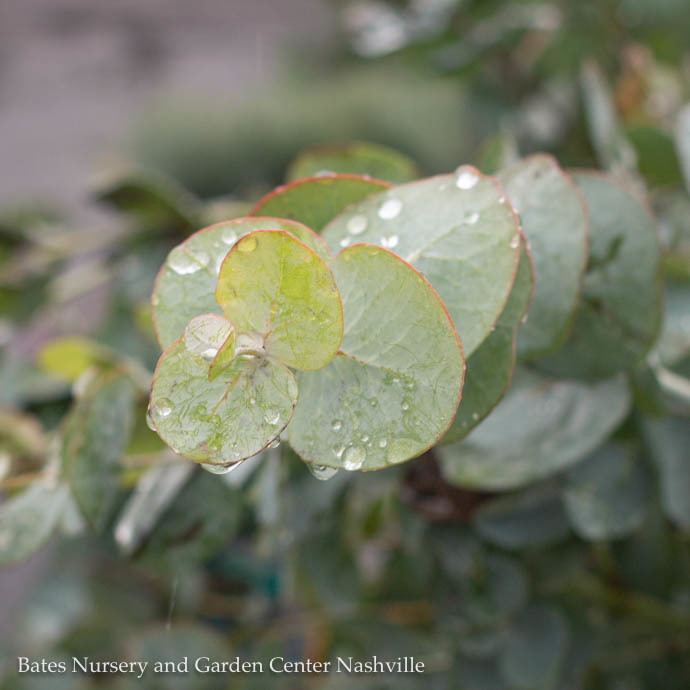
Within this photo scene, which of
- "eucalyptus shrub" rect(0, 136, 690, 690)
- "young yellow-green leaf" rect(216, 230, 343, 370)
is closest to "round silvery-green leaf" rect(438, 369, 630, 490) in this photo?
"eucalyptus shrub" rect(0, 136, 690, 690)

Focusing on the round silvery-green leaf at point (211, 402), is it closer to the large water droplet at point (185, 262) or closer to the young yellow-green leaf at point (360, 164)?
the large water droplet at point (185, 262)

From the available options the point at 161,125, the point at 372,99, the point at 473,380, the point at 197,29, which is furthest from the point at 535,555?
the point at 197,29

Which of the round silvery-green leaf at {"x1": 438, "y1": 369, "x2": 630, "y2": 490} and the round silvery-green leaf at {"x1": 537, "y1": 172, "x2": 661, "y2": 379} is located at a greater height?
the round silvery-green leaf at {"x1": 537, "y1": 172, "x2": 661, "y2": 379}

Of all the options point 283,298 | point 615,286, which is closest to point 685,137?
point 615,286

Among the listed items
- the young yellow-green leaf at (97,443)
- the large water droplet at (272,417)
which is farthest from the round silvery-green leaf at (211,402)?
the young yellow-green leaf at (97,443)

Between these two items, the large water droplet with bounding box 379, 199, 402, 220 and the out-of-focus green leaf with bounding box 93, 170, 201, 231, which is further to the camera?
the out-of-focus green leaf with bounding box 93, 170, 201, 231

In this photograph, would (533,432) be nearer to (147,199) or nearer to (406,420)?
(406,420)

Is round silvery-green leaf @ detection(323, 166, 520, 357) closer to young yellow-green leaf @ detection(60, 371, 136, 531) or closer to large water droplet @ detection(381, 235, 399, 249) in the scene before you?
large water droplet @ detection(381, 235, 399, 249)

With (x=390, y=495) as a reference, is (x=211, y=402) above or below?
above
